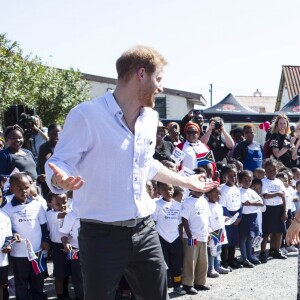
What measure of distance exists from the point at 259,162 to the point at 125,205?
646 cm

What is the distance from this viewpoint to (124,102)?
3.09m

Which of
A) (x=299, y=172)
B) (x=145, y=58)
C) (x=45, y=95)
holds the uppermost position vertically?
(x=45, y=95)

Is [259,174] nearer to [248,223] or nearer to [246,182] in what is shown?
[246,182]

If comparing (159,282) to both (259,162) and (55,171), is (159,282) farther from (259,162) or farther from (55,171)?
(259,162)

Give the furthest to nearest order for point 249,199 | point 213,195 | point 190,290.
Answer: point 249,199, point 213,195, point 190,290

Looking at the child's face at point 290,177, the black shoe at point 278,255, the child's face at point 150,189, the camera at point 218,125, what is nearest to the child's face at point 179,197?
the child's face at point 150,189

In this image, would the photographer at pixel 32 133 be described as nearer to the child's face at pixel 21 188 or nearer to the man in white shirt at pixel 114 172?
the child's face at pixel 21 188

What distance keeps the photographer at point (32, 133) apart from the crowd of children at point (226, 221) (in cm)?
203

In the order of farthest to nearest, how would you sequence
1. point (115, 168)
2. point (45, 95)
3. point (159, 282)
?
point (45, 95) → point (159, 282) → point (115, 168)

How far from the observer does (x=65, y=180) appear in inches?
102

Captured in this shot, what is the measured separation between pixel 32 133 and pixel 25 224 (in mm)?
2602

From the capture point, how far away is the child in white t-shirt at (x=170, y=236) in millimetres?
6207

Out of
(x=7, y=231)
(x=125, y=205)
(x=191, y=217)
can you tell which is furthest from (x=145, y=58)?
(x=191, y=217)

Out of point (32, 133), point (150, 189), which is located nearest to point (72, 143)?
point (150, 189)
